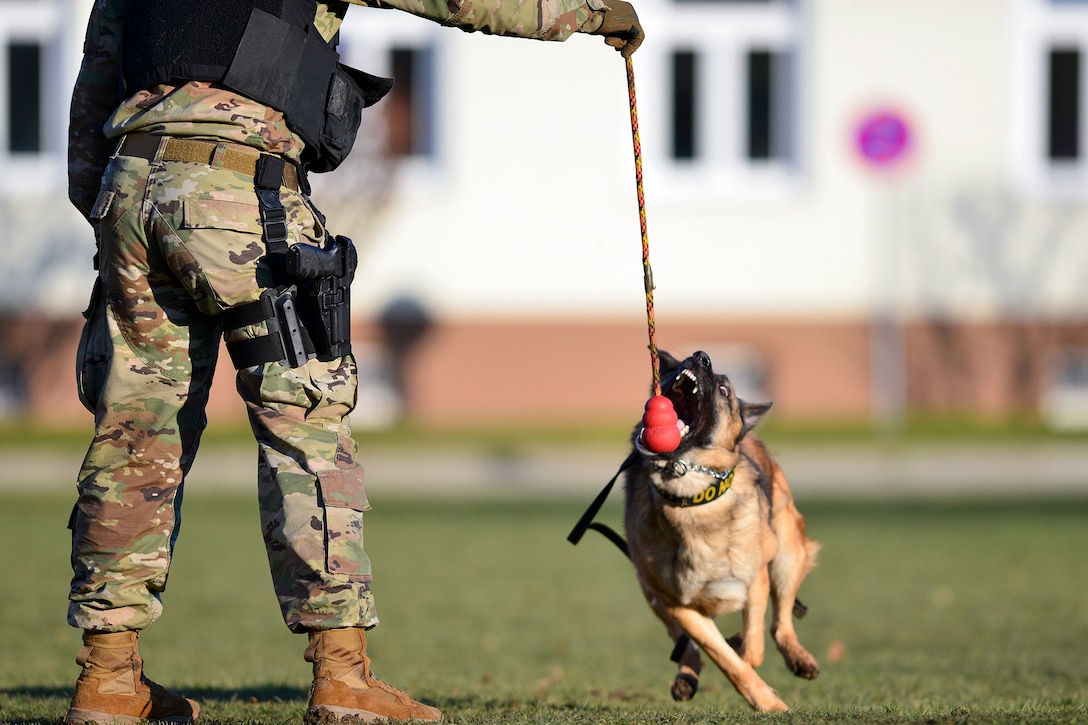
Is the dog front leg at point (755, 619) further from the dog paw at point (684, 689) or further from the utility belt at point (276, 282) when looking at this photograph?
the utility belt at point (276, 282)

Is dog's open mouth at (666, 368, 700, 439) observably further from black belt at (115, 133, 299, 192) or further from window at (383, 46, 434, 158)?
window at (383, 46, 434, 158)

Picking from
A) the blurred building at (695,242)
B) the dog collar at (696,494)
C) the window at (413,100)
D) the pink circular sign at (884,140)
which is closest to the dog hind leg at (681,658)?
the dog collar at (696,494)

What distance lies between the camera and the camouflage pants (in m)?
4.25

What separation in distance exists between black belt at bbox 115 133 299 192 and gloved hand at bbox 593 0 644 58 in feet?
3.72

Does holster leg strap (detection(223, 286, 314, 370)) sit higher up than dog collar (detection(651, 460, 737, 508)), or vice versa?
→ holster leg strap (detection(223, 286, 314, 370))

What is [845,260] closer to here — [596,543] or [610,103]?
[610,103]

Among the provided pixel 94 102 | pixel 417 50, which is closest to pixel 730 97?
pixel 417 50

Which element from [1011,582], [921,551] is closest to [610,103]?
[921,551]

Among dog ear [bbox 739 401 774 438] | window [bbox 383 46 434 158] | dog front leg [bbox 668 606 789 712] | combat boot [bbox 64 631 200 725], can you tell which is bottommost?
dog front leg [bbox 668 606 789 712]

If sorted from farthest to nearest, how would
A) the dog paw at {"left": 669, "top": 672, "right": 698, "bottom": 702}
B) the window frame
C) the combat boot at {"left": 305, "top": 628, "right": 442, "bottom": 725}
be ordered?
the window frame
the dog paw at {"left": 669, "top": 672, "right": 698, "bottom": 702}
the combat boot at {"left": 305, "top": 628, "right": 442, "bottom": 725}

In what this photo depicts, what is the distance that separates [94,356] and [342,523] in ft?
2.93

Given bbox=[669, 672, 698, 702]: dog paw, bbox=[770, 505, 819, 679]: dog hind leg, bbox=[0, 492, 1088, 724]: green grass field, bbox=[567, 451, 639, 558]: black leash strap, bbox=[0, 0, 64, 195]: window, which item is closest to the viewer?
bbox=[567, 451, 639, 558]: black leash strap

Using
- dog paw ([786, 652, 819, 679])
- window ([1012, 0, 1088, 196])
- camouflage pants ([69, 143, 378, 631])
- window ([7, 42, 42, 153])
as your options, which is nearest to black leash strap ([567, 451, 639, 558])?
dog paw ([786, 652, 819, 679])

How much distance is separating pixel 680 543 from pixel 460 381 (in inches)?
497
